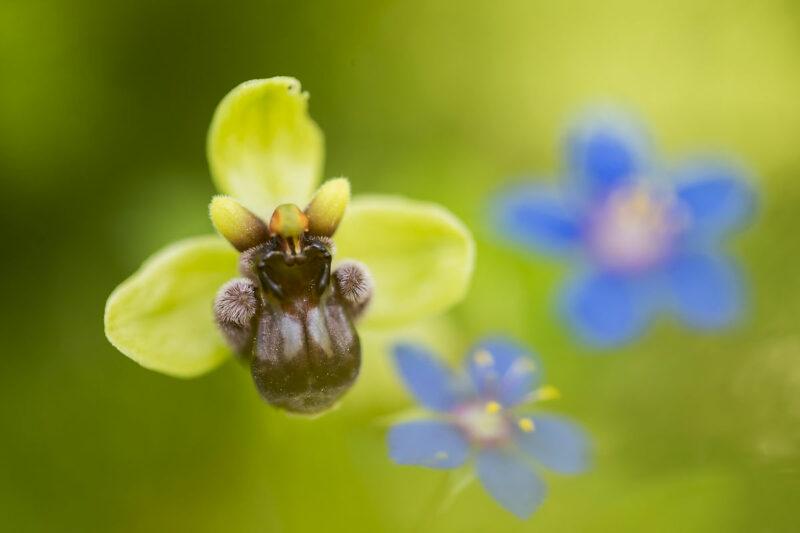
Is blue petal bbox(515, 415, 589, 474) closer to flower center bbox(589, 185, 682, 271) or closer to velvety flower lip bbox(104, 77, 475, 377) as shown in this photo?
velvety flower lip bbox(104, 77, 475, 377)

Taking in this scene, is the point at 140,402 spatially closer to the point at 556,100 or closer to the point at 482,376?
the point at 482,376

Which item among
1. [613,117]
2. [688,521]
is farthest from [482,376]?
[613,117]

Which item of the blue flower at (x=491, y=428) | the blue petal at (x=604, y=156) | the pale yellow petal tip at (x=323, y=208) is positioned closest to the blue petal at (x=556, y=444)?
the blue flower at (x=491, y=428)

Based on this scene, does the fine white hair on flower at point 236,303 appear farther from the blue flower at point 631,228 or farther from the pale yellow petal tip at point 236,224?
the blue flower at point 631,228

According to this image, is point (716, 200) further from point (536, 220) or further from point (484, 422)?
point (484, 422)

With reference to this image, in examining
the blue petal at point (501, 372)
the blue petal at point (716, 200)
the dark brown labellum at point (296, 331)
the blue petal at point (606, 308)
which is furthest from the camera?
the blue petal at point (716, 200)

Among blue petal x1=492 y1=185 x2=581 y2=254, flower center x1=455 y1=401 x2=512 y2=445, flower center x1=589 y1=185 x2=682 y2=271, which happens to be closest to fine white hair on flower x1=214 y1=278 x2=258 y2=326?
flower center x1=455 y1=401 x2=512 y2=445
